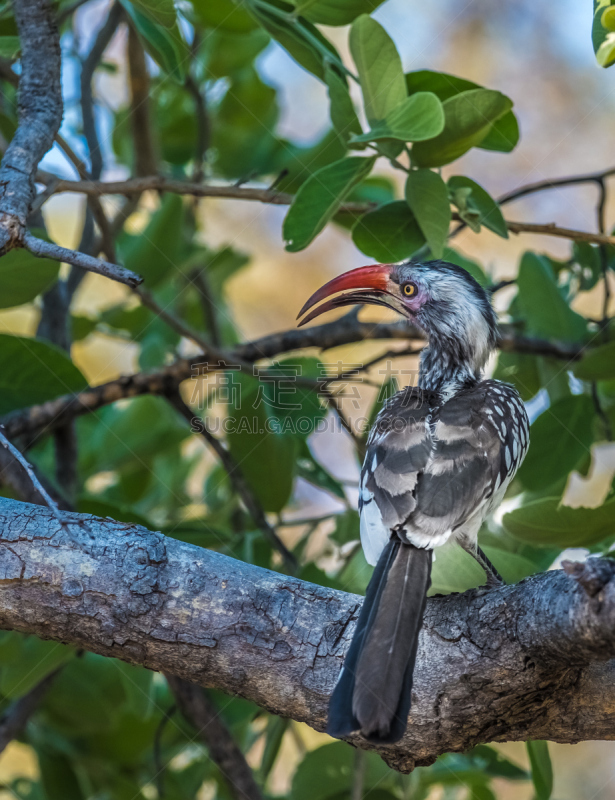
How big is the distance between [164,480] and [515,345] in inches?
53.4

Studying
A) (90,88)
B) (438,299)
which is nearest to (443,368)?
(438,299)

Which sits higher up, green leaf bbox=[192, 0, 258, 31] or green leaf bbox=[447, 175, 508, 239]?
green leaf bbox=[192, 0, 258, 31]

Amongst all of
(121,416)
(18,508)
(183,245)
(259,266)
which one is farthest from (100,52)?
(259,266)

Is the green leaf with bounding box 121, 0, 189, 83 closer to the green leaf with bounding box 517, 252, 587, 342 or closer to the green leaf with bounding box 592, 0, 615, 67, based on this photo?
the green leaf with bounding box 592, 0, 615, 67

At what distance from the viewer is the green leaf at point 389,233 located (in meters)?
1.96

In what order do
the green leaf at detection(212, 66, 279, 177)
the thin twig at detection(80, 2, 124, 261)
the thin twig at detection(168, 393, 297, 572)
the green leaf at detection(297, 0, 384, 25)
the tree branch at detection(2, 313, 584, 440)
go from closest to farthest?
1. the green leaf at detection(297, 0, 384, 25)
2. the thin twig at detection(168, 393, 297, 572)
3. the tree branch at detection(2, 313, 584, 440)
4. the thin twig at detection(80, 2, 124, 261)
5. the green leaf at detection(212, 66, 279, 177)

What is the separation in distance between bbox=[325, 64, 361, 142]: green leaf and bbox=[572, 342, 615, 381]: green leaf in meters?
0.78

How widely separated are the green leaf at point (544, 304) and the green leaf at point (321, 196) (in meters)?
0.70

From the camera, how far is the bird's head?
Result: 243 cm

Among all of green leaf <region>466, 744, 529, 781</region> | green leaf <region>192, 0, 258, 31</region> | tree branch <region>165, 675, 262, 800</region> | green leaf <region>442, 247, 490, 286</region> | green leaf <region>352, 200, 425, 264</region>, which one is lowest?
tree branch <region>165, 675, 262, 800</region>

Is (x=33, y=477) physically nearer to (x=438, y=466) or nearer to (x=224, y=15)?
(x=438, y=466)

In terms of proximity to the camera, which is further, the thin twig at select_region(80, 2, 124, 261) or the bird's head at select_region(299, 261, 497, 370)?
the thin twig at select_region(80, 2, 124, 261)

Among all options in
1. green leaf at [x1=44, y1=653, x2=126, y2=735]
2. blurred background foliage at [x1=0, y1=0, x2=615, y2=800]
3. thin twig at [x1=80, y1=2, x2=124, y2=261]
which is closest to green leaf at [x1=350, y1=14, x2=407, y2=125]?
blurred background foliage at [x1=0, y1=0, x2=615, y2=800]

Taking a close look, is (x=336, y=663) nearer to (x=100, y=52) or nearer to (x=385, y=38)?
(x=385, y=38)
